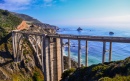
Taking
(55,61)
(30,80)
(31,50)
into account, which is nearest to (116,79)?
(55,61)

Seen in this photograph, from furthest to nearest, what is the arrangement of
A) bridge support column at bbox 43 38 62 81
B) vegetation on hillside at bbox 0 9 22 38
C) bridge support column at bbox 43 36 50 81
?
1. vegetation on hillside at bbox 0 9 22 38
2. bridge support column at bbox 43 38 62 81
3. bridge support column at bbox 43 36 50 81

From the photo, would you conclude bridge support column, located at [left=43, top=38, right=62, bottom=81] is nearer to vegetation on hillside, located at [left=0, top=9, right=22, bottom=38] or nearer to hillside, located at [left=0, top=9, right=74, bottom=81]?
hillside, located at [left=0, top=9, right=74, bottom=81]

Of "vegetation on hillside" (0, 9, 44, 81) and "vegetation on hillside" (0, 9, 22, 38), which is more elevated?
"vegetation on hillside" (0, 9, 22, 38)

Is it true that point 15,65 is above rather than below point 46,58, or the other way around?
below

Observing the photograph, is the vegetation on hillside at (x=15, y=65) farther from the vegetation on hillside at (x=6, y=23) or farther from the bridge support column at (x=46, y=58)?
the bridge support column at (x=46, y=58)

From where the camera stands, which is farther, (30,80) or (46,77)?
(30,80)

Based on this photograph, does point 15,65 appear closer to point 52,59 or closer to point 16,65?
point 16,65

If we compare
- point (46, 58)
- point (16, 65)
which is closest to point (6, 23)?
point (16, 65)

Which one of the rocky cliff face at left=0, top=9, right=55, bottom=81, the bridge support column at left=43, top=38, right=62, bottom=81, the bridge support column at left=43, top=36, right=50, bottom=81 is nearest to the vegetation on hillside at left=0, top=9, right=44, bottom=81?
the rocky cliff face at left=0, top=9, right=55, bottom=81

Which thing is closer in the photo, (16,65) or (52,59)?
(52,59)

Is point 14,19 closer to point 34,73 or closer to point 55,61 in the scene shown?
point 34,73

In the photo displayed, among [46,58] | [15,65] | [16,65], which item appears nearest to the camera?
[46,58]
